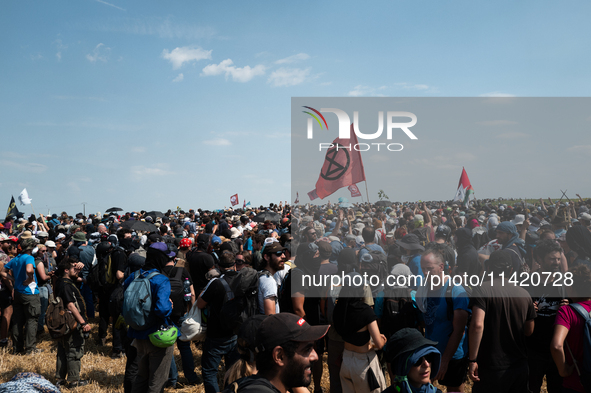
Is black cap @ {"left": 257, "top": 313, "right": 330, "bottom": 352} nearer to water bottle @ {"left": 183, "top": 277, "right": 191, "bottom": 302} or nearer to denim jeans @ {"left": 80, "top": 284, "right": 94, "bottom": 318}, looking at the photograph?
water bottle @ {"left": 183, "top": 277, "right": 191, "bottom": 302}

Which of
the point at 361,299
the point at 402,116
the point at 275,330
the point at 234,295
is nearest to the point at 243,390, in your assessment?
the point at 275,330

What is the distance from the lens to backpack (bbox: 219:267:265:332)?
4.42m

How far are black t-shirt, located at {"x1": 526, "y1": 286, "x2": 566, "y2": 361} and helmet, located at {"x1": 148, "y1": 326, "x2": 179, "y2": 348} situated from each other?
4215 mm

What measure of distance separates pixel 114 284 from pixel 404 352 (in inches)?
267

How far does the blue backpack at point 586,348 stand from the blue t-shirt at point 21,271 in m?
8.68

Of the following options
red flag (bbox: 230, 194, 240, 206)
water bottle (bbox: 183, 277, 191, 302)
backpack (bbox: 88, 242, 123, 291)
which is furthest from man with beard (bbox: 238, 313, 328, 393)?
red flag (bbox: 230, 194, 240, 206)

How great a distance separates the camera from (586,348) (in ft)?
10.4

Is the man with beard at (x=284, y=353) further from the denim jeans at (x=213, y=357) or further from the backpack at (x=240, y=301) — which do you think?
the denim jeans at (x=213, y=357)

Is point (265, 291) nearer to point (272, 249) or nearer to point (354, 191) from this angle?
point (272, 249)

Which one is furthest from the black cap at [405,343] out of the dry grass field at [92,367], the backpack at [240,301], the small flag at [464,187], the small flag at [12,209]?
the small flag at [12,209]

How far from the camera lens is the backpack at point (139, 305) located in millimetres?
4332

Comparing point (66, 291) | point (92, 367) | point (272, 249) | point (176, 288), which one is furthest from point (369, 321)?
point (92, 367)

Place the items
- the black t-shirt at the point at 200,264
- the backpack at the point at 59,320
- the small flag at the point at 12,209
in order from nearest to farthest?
the backpack at the point at 59,320 → the black t-shirt at the point at 200,264 → the small flag at the point at 12,209

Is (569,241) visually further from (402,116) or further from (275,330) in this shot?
(275,330)
